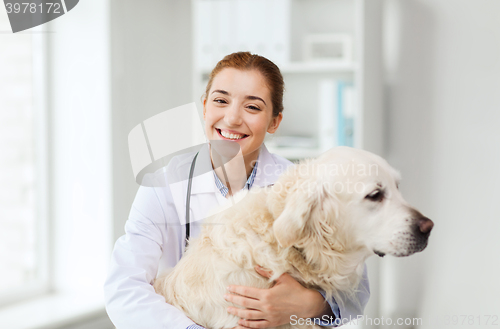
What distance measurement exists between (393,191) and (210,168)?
0.59 metres

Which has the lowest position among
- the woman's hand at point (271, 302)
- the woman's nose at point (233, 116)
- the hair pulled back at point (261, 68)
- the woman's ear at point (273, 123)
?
the woman's hand at point (271, 302)

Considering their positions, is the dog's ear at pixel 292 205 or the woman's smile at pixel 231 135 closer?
the dog's ear at pixel 292 205

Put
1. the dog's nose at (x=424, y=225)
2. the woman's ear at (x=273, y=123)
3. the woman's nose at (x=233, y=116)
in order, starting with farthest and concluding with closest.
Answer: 1. the woman's ear at (x=273, y=123)
2. the woman's nose at (x=233, y=116)
3. the dog's nose at (x=424, y=225)

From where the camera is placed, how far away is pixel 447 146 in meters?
1.40

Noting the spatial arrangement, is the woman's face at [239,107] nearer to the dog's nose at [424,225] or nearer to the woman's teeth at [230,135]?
the woman's teeth at [230,135]

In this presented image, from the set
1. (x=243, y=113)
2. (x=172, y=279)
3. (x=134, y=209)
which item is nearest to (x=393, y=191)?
(x=243, y=113)

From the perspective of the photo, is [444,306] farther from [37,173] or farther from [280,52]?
[37,173]

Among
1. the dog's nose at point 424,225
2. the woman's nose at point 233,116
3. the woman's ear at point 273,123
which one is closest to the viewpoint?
the dog's nose at point 424,225

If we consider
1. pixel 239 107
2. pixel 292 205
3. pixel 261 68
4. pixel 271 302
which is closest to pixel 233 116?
pixel 239 107

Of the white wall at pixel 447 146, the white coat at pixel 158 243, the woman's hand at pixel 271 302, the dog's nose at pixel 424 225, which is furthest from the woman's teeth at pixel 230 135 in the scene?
the white wall at pixel 447 146

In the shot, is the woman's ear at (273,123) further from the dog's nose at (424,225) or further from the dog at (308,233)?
the dog's nose at (424,225)

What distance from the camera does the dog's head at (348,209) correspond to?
0.87m

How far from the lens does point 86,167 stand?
1865mm

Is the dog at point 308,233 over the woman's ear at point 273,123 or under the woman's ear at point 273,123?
under
